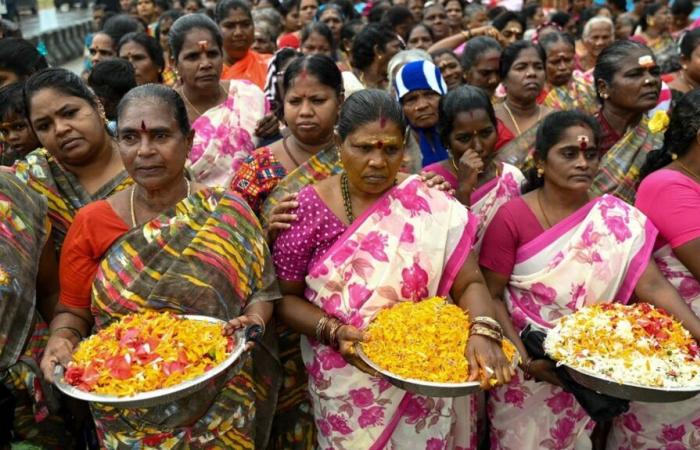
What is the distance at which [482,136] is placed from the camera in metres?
4.22

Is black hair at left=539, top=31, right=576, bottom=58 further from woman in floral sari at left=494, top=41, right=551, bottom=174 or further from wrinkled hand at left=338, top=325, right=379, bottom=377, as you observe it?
wrinkled hand at left=338, top=325, right=379, bottom=377

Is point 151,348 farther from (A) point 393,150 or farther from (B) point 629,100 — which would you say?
(B) point 629,100

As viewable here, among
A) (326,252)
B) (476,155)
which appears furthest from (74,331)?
(476,155)

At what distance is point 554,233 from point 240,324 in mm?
1637

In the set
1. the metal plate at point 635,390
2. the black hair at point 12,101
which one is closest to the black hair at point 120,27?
the black hair at point 12,101

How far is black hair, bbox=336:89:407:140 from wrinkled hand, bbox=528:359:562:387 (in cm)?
126

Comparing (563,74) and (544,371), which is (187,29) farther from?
(544,371)

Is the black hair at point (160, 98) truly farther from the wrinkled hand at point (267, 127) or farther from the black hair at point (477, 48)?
the black hair at point (477, 48)

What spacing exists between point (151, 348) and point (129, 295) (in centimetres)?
39

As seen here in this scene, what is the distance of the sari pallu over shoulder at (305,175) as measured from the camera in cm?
389

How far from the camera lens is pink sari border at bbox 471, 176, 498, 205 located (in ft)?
13.6

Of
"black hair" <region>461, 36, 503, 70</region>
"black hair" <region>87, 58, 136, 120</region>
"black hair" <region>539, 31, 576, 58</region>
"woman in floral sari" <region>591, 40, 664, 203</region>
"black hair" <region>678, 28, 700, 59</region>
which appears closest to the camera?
"woman in floral sari" <region>591, 40, 664, 203</region>

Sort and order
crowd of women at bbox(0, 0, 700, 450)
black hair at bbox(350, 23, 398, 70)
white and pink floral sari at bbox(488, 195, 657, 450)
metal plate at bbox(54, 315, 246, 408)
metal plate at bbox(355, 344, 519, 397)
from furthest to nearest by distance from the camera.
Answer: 1. black hair at bbox(350, 23, 398, 70)
2. white and pink floral sari at bbox(488, 195, 657, 450)
3. crowd of women at bbox(0, 0, 700, 450)
4. metal plate at bbox(355, 344, 519, 397)
5. metal plate at bbox(54, 315, 246, 408)

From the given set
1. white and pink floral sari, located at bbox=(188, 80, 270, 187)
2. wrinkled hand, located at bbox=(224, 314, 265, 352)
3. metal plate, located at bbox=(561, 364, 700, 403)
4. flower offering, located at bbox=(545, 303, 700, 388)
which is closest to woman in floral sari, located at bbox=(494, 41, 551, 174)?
white and pink floral sari, located at bbox=(188, 80, 270, 187)
